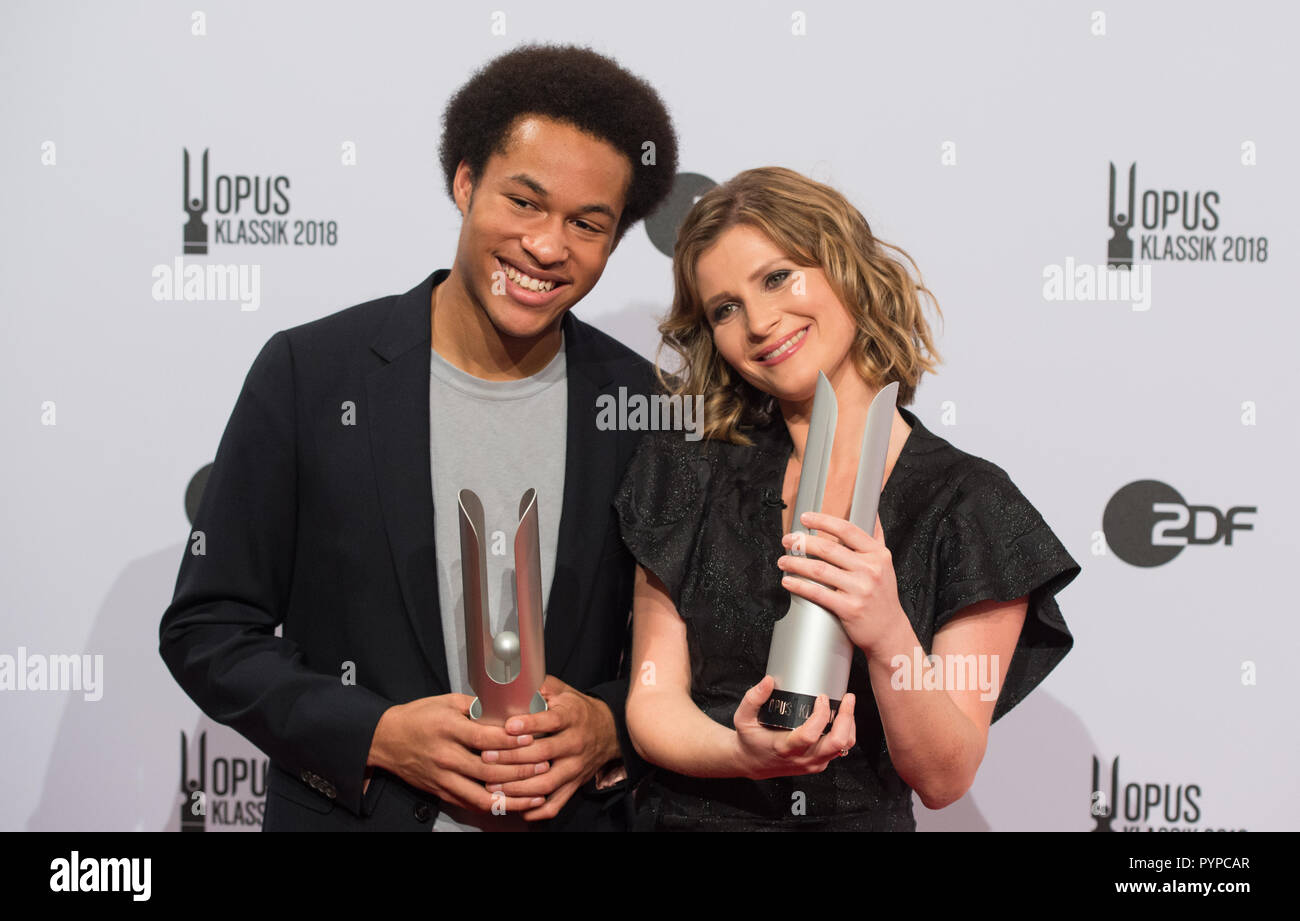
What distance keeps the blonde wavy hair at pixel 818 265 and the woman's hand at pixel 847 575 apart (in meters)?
0.39

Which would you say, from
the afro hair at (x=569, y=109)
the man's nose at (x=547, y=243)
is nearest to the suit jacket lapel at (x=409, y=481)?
the man's nose at (x=547, y=243)

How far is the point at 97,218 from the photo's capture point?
2146 millimetres

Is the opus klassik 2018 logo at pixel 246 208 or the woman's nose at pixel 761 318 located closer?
the woman's nose at pixel 761 318

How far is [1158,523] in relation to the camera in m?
2.20

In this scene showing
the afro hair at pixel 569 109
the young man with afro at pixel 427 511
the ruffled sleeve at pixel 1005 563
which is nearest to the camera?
the ruffled sleeve at pixel 1005 563

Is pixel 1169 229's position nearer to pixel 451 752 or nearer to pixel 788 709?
pixel 788 709

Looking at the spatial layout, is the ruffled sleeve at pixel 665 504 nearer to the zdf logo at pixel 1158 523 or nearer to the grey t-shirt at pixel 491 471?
the grey t-shirt at pixel 491 471

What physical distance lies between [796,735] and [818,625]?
5.0 inches

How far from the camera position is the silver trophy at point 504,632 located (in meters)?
1.27

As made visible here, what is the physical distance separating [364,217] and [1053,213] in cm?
142

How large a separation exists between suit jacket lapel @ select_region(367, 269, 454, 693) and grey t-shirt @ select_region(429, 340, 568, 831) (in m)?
0.02

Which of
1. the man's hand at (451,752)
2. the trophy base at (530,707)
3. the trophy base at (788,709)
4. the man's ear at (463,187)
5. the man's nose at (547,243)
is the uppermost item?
the man's ear at (463,187)

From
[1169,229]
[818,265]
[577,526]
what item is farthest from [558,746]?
[1169,229]
